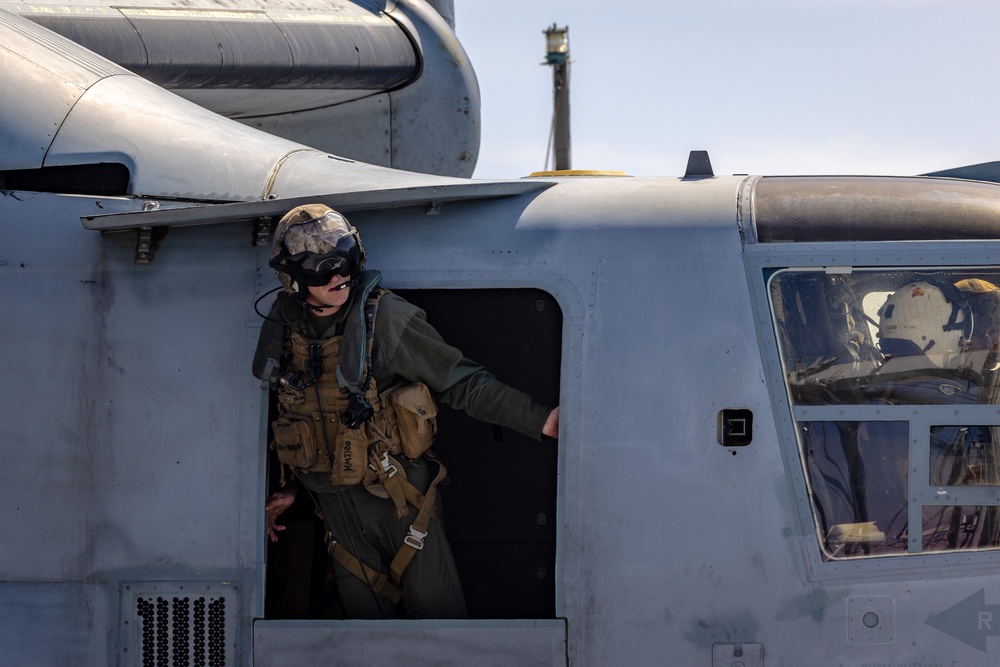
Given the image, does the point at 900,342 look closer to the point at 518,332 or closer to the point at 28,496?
the point at 518,332

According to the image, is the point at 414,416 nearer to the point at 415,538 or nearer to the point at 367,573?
the point at 415,538

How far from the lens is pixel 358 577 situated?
4.30m

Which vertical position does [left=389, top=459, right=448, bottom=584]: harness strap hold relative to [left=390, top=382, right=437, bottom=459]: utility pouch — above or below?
below

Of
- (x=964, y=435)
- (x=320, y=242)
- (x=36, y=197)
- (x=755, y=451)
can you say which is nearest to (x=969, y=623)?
(x=964, y=435)

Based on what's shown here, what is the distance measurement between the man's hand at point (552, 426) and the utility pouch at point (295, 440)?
825 millimetres

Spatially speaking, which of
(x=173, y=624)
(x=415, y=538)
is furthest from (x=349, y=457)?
(x=173, y=624)

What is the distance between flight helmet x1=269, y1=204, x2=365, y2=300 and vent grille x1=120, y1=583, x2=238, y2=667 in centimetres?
114

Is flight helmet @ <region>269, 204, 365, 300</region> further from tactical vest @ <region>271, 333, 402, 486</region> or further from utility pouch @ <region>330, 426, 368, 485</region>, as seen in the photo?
utility pouch @ <region>330, 426, 368, 485</region>

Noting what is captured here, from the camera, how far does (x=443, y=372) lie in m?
4.18

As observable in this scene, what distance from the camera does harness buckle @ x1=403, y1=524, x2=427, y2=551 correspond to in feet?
13.8

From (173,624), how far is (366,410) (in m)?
1.05

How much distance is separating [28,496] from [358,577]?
123 cm

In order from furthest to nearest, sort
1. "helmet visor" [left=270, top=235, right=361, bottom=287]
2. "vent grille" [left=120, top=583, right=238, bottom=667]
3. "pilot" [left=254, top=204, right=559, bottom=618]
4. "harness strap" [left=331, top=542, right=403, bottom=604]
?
"harness strap" [left=331, top=542, right=403, bottom=604]
"vent grille" [left=120, top=583, right=238, bottom=667]
"pilot" [left=254, top=204, right=559, bottom=618]
"helmet visor" [left=270, top=235, right=361, bottom=287]

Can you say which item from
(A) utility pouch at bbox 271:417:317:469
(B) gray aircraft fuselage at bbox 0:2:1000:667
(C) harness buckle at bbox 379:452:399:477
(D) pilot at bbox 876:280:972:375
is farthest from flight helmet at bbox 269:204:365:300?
(D) pilot at bbox 876:280:972:375
